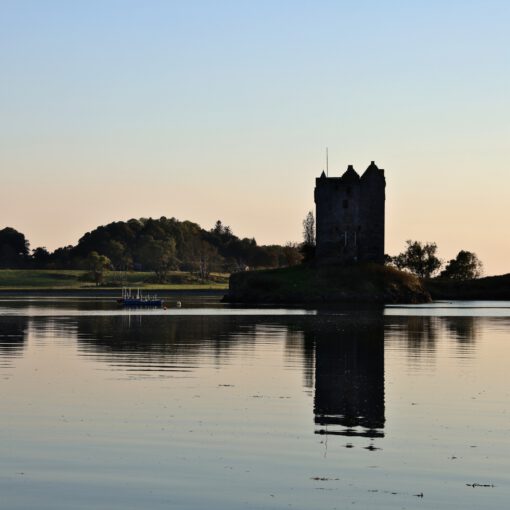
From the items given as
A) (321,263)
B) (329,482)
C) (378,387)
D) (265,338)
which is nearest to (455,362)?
(378,387)

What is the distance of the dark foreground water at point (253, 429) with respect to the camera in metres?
21.8

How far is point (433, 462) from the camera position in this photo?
25.1 metres

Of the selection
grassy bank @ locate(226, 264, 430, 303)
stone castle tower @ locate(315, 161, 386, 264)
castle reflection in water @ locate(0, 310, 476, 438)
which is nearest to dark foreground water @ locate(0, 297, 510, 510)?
castle reflection in water @ locate(0, 310, 476, 438)

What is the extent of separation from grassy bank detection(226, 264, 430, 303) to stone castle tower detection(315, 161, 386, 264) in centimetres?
263

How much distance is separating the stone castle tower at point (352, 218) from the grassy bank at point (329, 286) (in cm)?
263

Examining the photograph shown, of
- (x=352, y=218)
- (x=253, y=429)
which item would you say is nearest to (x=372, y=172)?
(x=352, y=218)

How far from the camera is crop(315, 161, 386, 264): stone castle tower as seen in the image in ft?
648

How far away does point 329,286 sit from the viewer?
632 ft

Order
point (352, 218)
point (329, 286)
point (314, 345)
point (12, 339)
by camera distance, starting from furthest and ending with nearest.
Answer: point (352, 218) < point (329, 286) < point (12, 339) < point (314, 345)

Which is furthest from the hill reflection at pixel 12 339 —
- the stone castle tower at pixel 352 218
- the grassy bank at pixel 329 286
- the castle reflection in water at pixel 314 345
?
the stone castle tower at pixel 352 218

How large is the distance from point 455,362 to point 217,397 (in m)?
18.4

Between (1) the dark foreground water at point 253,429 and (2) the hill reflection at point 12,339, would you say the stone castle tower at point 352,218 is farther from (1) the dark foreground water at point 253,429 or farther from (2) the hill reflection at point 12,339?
(1) the dark foreground water at point 253,429

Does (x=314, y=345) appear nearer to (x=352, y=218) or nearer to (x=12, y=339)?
(x=12, y=339)

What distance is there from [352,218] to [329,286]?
517 inches
